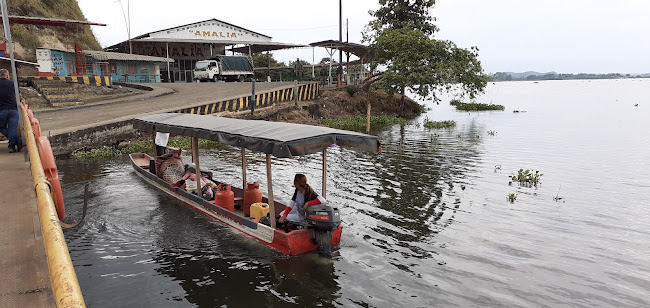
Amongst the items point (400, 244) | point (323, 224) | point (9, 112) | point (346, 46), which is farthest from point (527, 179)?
point (346, 46)

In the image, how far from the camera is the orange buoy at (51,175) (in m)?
5.92

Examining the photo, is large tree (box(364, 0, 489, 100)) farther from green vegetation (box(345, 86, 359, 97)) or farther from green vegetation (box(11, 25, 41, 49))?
green vegetation (box(11, 25, 41, 49))

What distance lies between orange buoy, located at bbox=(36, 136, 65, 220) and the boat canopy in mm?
3070

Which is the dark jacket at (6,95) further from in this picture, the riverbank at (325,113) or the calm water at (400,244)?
the riverbank at (325,113)

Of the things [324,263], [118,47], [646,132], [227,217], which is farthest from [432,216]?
[118,47]

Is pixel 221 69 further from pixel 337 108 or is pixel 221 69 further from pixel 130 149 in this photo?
pixel 130 149

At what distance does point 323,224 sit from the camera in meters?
7.54

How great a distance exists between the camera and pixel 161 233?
9.35m

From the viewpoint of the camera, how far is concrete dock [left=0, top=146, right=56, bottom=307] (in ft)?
10.7

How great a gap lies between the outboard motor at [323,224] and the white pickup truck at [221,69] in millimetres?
32121

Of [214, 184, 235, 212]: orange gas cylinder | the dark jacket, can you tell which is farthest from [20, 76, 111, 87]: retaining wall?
[214, 184, 235, 212]: orange gas cylinder

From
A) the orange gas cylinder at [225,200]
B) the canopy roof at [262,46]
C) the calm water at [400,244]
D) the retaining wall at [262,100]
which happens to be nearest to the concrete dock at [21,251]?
the calm water at [400,244]

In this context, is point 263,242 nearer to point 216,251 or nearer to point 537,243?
point 216,251

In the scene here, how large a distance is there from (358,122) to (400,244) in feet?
68.8
